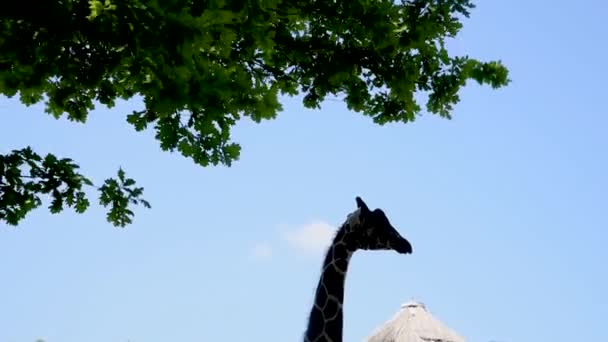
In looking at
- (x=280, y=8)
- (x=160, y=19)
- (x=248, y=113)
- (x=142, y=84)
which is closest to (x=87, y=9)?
(x=142, y=84)

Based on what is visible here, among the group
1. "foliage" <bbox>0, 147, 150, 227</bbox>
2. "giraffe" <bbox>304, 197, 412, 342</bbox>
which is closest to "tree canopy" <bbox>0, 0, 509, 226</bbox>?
"foliage" <bbox>0, 147, 150, 227</bbox>

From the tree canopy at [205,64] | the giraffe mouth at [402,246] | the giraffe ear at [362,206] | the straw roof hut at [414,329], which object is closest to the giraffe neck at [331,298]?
the giraffe ear at [362,206]

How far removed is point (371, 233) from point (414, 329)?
7936 millimetres

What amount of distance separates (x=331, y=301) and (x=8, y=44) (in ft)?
18.9

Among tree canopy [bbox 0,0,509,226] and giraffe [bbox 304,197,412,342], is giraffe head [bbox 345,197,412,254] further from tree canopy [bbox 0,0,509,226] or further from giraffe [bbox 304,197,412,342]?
tree canopy [bbox 0,0,509,226]

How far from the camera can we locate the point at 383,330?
17.3 meters

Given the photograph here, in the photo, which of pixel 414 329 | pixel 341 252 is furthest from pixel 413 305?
pixel 341 252

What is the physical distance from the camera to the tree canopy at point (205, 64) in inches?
146

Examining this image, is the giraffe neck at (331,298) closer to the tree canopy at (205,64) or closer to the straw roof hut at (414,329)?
the tree canopy at (205,64)

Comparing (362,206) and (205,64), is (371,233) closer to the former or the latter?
(362,206)

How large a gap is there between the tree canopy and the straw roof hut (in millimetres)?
10141

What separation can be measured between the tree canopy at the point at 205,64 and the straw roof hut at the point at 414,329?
399 inches

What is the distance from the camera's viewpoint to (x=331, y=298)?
9.45 meters

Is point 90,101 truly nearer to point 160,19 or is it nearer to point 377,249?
point 160,19
